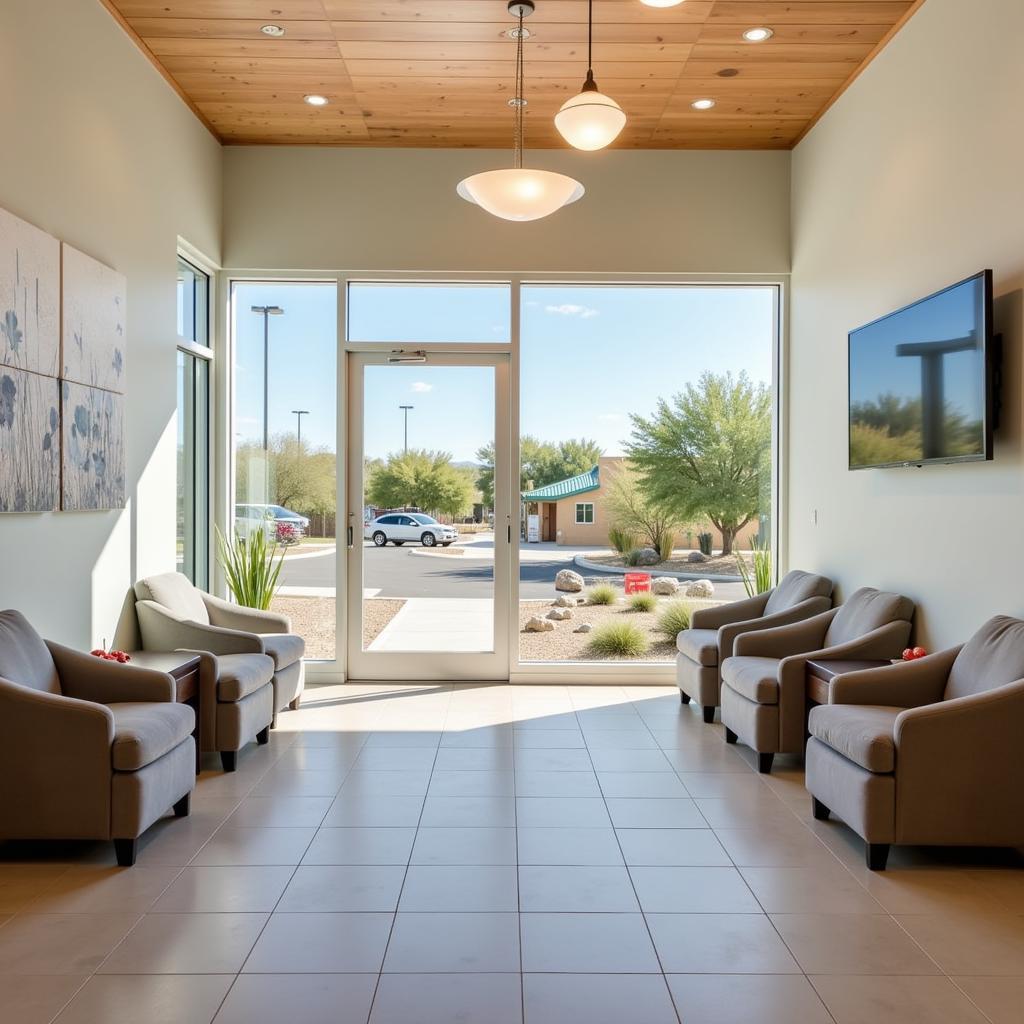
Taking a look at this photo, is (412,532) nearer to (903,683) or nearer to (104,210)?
(104,210)

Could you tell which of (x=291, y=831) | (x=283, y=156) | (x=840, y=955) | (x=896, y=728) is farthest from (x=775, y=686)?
(x=283, y=156)

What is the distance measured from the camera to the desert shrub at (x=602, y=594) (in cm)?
675

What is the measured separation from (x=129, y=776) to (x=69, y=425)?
169 centimetres

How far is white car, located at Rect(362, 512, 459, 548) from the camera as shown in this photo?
22.1 ft

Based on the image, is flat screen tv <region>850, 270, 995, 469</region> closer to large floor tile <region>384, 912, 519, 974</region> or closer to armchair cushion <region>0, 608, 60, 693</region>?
large floor tile <region>384, 912, 519, 974</region>

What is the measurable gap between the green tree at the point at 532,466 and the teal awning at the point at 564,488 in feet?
0.10

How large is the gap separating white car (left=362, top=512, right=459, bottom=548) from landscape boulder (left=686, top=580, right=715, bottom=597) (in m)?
1.72

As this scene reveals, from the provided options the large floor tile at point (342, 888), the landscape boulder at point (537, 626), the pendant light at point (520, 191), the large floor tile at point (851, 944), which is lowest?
the large floor tile at point (851, 944)

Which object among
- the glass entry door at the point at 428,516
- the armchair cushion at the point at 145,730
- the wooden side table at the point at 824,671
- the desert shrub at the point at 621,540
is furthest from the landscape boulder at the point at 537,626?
the armchair cushion at the point at 145,730

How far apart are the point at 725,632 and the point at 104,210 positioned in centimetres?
405

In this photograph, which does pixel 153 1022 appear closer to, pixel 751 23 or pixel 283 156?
pixel 751 23

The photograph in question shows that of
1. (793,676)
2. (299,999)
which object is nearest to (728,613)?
(793,676)

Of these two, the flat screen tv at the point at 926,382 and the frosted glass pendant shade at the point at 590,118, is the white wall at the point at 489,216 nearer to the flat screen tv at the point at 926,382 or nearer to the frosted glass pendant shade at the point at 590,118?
the flat screen tv at the point at 926,382

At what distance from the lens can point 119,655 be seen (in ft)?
13.7
